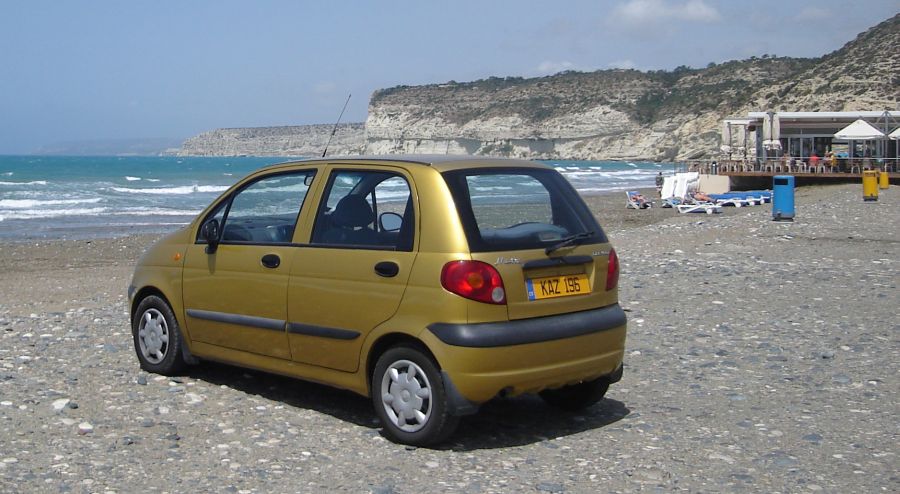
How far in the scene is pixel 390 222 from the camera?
6133 mm

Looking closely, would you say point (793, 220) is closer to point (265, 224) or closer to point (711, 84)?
point (265, 224)

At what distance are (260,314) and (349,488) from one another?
1.88 m

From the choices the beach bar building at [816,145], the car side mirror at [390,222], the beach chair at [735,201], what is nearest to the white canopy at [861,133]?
the beach bar building at [816,145]

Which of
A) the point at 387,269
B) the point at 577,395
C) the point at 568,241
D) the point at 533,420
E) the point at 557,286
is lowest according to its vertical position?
the point at 533,420

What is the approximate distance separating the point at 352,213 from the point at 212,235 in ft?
3.96

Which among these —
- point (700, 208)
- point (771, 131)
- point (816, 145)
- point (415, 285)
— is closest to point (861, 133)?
point (771, 131)

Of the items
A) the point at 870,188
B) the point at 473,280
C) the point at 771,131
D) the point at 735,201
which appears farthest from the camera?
the point at 771,131

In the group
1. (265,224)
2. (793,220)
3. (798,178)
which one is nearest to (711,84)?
(798,178)

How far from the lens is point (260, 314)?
6.56 meters

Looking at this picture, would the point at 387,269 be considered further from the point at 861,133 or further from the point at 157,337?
the point at 861,133

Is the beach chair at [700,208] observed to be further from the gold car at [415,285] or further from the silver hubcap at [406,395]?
the silver hubcap at [406,395]

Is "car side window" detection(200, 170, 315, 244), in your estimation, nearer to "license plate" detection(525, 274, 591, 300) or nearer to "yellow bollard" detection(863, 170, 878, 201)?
"license plate" detection(525, 274, 591, 300)

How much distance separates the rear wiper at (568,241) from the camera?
19.0 ft

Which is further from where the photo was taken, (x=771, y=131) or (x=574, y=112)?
(x=574, y=112)
